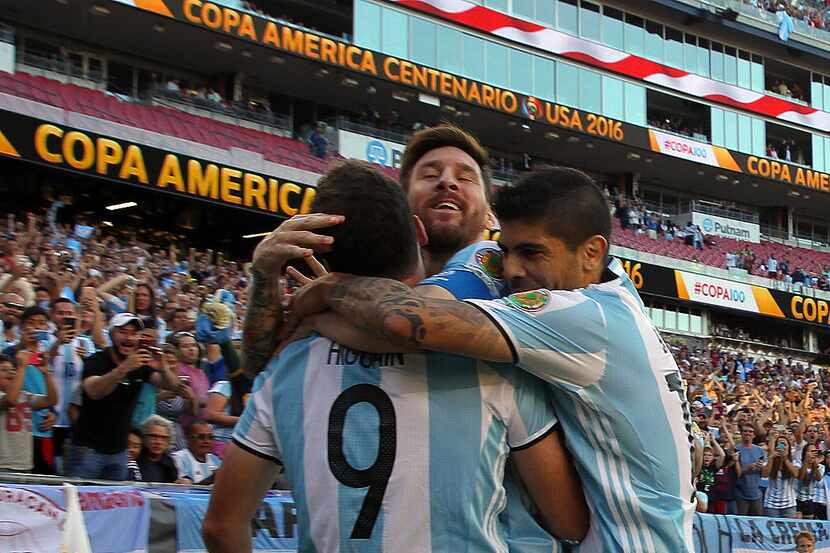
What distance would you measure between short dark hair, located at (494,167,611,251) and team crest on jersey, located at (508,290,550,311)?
0.68 ft

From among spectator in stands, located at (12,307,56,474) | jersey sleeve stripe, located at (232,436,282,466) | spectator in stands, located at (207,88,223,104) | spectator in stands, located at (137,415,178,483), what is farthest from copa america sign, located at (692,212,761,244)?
jersey sleeve stripe, located at (232,436,282,466)

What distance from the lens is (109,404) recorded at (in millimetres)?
7160

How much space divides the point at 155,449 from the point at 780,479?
9.96 metres

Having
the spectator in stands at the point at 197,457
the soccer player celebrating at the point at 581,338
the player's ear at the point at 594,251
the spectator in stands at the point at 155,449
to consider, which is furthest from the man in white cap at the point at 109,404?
the player's ear at the point at 594,251

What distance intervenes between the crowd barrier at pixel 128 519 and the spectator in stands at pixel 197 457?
16.9 inches

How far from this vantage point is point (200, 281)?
18.3m

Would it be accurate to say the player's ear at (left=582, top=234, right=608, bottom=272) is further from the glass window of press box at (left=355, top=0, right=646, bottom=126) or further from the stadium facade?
the glass window of press box at (left=355, top=0, right=646, bottom=126)

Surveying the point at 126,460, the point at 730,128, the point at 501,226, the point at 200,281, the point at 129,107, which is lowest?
the point at 126,460

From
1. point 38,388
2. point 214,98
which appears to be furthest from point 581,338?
point 214,98

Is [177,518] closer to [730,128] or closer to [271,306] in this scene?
[271,306]

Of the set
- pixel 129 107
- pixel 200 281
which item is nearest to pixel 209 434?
pixel 200 281

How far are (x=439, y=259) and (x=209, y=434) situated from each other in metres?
4.71

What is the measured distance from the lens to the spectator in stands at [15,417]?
709cm

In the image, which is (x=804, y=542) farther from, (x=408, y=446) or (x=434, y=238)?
(x=408, y=446)
